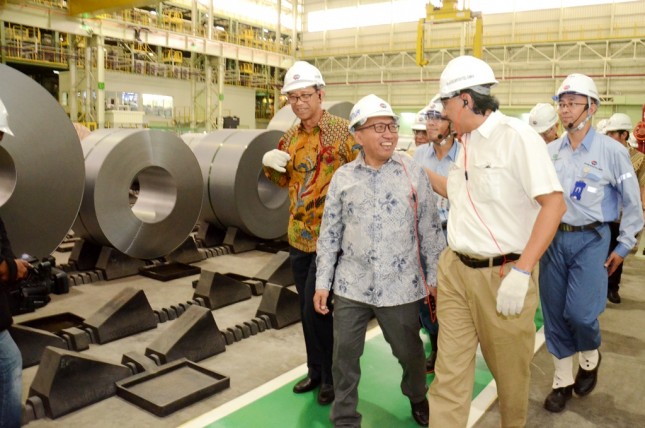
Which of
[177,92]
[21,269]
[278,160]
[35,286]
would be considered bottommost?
[35,286]

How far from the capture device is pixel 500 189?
239 centimetres

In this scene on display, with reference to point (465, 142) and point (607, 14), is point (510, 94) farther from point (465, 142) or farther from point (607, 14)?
point (465, 142)

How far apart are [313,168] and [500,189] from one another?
1248 mm

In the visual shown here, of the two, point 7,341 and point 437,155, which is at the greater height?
point 437,155

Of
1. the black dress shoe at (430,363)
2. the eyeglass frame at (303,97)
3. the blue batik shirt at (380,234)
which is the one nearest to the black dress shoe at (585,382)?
the black dress shoe at (430,363)

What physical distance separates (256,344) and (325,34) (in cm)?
2600

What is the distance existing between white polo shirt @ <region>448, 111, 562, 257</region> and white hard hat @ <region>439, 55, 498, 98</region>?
14 cm

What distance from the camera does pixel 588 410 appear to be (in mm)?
3461

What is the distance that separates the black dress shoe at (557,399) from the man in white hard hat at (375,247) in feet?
3.41

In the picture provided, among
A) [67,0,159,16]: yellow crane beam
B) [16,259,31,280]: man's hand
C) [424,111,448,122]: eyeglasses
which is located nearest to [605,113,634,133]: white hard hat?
[424,111,448,122]: eyeglasses

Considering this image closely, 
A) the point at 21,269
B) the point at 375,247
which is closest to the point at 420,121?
the point at 375,247

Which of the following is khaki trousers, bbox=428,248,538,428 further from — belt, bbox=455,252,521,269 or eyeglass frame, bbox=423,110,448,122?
eyeglass frame, bbox=423,110,448,122

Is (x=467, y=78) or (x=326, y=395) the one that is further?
(x=326, y=395)

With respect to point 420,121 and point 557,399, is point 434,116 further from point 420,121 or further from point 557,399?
point 557,399
